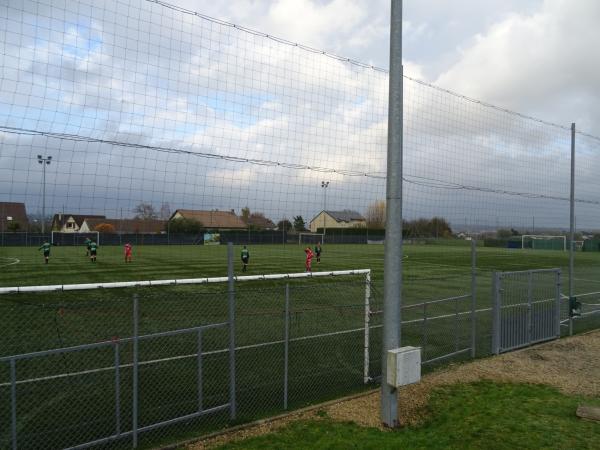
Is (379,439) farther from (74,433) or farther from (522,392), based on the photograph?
(74,433)

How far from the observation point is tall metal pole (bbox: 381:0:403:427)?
6.23 m

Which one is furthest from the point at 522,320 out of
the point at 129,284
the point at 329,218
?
the point at 129,284

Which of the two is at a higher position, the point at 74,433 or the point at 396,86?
the point at 396,86

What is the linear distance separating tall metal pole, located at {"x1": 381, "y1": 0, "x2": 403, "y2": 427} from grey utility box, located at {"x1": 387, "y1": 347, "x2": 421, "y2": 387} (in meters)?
0.13

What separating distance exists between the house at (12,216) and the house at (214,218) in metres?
1.97

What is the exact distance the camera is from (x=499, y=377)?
8180mm

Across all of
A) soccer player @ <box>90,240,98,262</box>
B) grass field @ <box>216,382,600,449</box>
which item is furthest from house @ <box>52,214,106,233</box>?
soccer player @ <box>90,240,98,262</box>

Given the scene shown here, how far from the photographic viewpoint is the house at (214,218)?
721cm

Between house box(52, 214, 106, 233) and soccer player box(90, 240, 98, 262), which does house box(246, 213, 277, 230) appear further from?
soccer player box(90, 240, 98, 262)

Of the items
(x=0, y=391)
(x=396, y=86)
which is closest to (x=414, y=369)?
(x=396, y=86)

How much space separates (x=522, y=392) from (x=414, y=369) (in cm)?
237

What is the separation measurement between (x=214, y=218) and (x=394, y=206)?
2.85 m

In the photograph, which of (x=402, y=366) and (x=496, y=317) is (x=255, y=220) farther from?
(x=496, y=317)

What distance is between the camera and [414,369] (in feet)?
20.3
